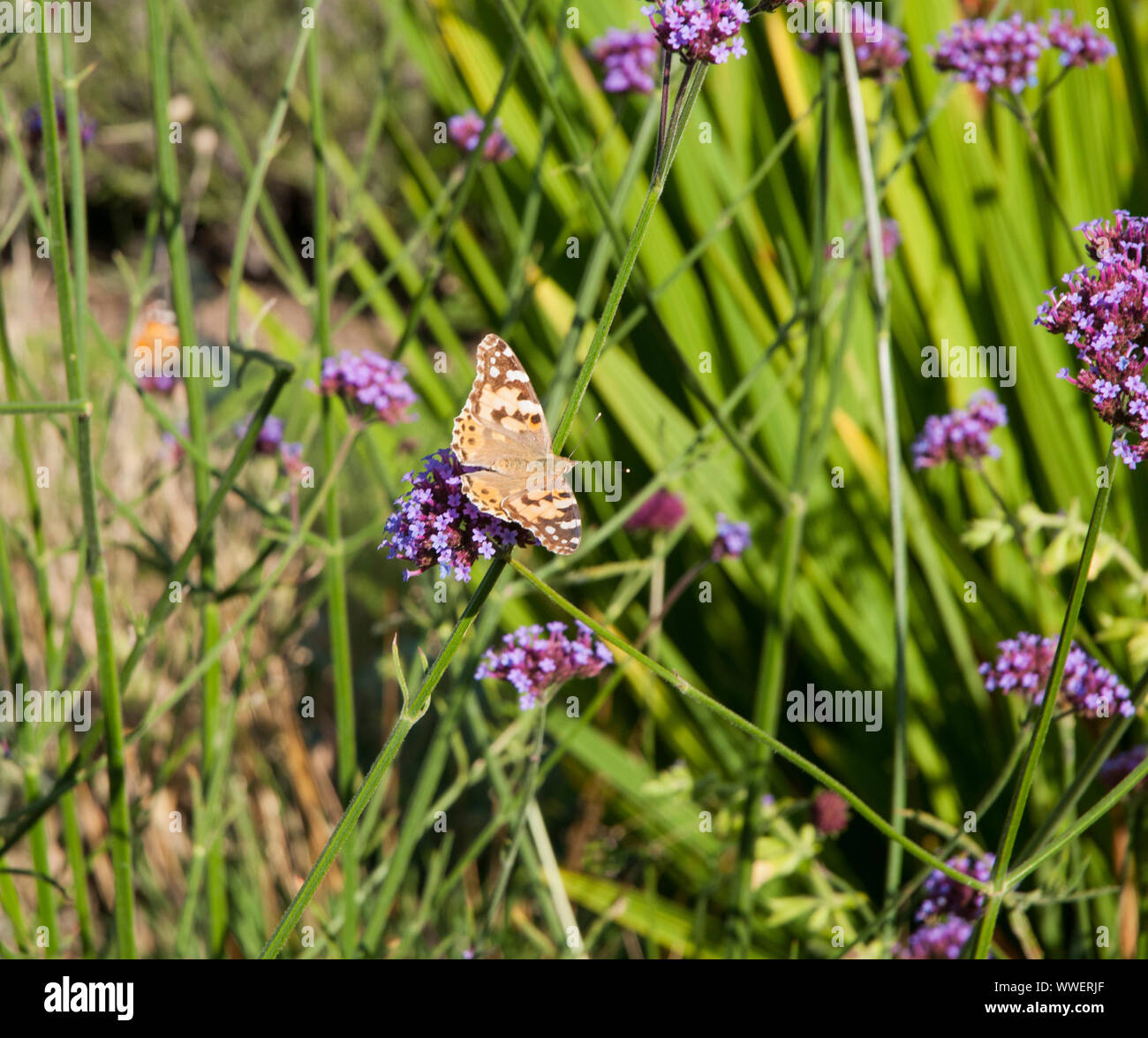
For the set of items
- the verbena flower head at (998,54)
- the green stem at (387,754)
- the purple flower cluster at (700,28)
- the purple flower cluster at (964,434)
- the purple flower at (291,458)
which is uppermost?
the verbena flower head at (998,54)

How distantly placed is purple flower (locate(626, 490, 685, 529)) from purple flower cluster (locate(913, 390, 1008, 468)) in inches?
17.3

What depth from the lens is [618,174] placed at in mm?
2549

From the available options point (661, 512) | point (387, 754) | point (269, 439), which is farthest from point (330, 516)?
point (387, 754)

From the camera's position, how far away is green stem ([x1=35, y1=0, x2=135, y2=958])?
1.15 meters

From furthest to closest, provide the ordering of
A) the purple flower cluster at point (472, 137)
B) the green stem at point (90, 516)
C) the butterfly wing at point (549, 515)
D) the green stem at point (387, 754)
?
1. the purple flower cluster at point (472, 137)
2. the green stem at point (90, 516)
3. the butterfly wing at point (549, 515)
4. the green stem at point (387, 754)

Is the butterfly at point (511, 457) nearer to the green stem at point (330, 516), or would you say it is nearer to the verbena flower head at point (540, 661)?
the verbena flower head at point (540, 661)

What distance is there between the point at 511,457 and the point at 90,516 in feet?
1.61

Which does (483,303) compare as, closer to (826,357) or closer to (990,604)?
(826,357)

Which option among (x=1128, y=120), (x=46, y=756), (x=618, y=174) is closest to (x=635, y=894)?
(x=46, y=756)

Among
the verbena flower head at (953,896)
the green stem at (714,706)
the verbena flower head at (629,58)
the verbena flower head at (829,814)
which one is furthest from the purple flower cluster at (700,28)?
the verbena flower head at (829,814)

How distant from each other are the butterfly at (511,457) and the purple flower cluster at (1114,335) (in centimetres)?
49

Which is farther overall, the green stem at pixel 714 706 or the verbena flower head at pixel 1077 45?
the verbena flower head at pixel 1077 45

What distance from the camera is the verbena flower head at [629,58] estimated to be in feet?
6.34

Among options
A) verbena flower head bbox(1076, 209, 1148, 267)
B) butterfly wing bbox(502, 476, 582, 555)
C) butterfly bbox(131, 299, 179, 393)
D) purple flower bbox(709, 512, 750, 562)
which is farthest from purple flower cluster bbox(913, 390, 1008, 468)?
butterfly bbox(131, 299, 179, 393)
